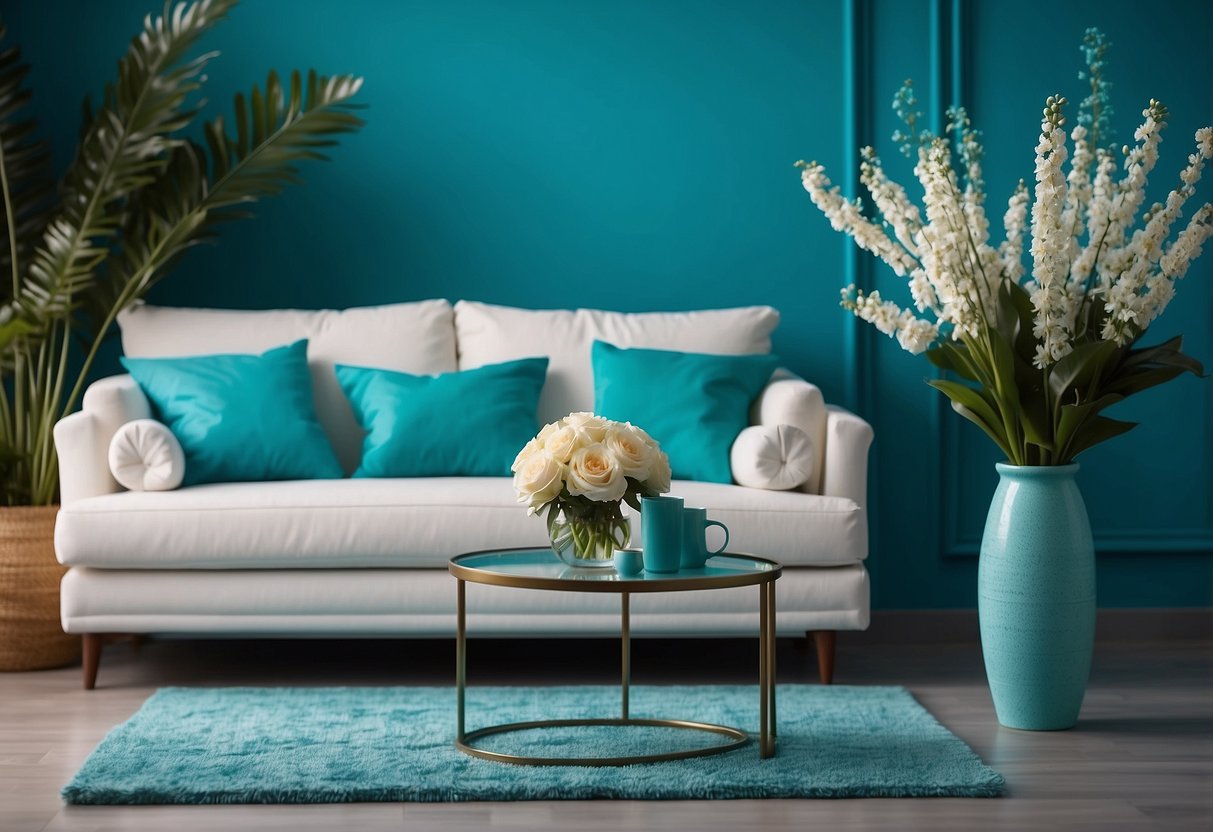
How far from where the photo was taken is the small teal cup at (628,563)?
2.55m

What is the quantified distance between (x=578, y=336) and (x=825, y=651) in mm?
1192

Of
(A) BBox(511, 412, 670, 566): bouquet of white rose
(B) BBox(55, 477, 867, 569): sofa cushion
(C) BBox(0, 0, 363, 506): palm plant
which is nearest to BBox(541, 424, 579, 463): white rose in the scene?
(A) BBox(511, 412, 670, 566): bouquet of white rose

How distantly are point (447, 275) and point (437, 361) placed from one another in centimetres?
45

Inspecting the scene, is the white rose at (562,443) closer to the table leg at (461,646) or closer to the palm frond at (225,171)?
the table leg at (461,646)

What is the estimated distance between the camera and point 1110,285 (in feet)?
9.36

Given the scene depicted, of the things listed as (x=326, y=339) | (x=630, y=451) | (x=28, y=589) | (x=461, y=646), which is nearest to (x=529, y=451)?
(x=630, y=451)

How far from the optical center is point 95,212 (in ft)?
12.6

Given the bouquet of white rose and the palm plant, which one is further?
the palm plant

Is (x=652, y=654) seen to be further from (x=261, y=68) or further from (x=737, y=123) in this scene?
(x=261, y=68)

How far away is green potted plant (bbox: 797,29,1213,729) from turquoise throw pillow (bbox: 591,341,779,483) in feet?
2.63

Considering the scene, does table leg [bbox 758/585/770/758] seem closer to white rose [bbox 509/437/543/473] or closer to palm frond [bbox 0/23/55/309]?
white rose [bbox 509/437/543/473]

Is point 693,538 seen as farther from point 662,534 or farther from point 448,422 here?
point 448,422

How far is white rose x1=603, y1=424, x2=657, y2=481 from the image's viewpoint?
258 cm

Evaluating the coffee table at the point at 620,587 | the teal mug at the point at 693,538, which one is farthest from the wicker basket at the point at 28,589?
the teal mug at the point at 693,538
